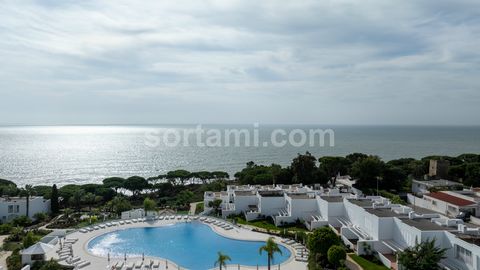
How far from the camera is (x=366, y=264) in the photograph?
2577cm

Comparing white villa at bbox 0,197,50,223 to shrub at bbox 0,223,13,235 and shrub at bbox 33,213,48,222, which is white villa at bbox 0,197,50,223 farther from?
shrub at bbox 0,223,13,235

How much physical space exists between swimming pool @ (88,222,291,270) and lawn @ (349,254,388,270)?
496 centimetres

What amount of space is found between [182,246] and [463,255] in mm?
20563

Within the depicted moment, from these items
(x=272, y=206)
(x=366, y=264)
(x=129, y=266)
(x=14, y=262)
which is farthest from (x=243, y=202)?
(x=14, y=262)

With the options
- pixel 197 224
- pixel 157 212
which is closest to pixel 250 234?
pixel 197 224

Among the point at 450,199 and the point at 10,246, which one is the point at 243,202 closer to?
the point at 450,199

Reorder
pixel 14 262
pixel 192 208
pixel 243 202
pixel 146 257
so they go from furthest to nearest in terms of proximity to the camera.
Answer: pixel 192 208 → pixel 243 202 → pixel 146 257 → pixel 14 262

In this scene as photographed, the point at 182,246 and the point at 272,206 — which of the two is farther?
the point at 272,206

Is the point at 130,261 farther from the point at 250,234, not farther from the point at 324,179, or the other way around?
the point at 324,179

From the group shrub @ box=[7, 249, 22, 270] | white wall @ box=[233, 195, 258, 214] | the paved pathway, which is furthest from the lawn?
shrub @ box=[7, 249, 22, 270]

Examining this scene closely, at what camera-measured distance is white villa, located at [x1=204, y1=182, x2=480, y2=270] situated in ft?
79.4

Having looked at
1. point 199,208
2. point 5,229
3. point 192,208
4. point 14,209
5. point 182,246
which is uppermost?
point 14,209

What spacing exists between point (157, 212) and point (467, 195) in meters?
33.0

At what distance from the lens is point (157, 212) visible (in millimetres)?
42406
